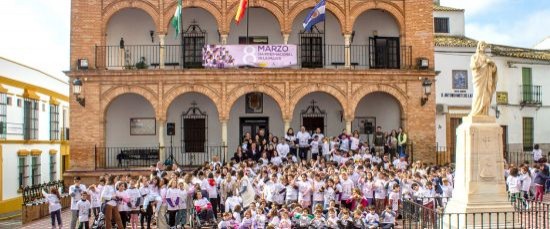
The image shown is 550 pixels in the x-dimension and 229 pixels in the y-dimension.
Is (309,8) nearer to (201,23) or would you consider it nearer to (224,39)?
(224,39)

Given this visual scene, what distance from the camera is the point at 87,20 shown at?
2758 cm

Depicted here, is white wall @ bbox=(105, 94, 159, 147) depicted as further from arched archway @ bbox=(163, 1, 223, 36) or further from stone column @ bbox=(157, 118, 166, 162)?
arched archway @ bbox=(163, 1, 223, 36)

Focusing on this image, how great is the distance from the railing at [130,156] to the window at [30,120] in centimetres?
818

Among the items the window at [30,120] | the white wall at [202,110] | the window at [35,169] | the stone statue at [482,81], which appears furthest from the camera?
the window at [35,169]

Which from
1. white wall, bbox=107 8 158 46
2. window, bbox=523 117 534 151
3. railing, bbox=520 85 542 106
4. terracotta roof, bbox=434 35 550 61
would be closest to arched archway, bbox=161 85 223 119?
white wall, bbox=107 8 158 46

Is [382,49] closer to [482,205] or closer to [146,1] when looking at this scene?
[146,1]

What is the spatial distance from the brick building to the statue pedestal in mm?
13817

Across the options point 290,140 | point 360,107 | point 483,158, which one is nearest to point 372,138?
point 360,107

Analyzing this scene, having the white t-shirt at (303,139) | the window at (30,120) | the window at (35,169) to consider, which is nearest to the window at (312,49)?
the white t-shirt at (303,139)

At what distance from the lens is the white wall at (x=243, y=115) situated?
29266mm

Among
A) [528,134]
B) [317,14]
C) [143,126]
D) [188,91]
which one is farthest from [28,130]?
[528,134]

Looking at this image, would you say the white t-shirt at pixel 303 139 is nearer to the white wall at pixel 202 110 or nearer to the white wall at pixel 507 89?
the white wall at pixel 202 110

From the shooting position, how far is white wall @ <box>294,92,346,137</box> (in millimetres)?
29344

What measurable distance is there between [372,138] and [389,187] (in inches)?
416
